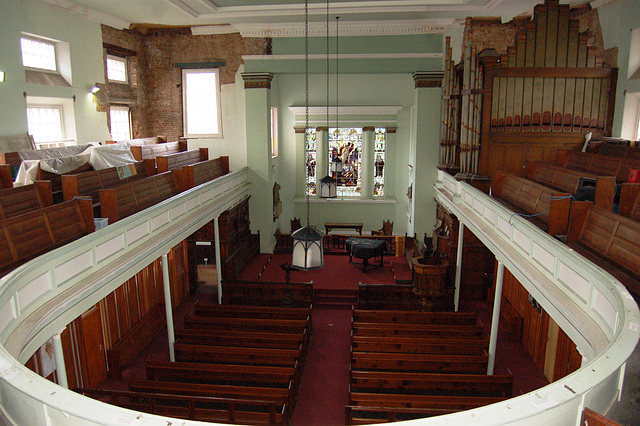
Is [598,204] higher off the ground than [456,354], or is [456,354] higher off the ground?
[598,204]

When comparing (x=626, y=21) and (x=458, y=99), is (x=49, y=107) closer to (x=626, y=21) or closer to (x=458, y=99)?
(x=458, y=99)

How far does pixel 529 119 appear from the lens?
11117 mm

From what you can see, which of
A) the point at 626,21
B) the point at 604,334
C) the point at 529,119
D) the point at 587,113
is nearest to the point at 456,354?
the point at 604,334

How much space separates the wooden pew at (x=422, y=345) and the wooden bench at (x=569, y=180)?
364 cm

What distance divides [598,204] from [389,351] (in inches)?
188

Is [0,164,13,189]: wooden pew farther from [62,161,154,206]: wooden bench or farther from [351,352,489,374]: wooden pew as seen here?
[351,352,489,374]: wooden pew

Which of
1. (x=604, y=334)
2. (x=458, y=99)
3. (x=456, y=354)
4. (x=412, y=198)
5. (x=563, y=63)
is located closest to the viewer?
(x=604, y=334)

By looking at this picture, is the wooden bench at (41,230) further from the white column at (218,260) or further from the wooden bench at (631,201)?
the wooden bench at (631,201)

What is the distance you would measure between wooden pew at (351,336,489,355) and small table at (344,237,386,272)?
5373 millimetres

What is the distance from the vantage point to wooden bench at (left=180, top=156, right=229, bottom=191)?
460 inches

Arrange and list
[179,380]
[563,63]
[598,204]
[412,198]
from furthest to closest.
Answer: [412,198], [563,63], [179,380], [598,204]

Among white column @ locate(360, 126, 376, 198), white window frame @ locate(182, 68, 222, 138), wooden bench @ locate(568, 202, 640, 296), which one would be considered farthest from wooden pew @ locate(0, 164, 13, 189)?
white column @ locate(360, 126, 376, 198)

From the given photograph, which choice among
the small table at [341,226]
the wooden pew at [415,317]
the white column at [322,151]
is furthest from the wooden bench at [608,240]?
the white column at [322,151]

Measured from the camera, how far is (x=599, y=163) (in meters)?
9.61
